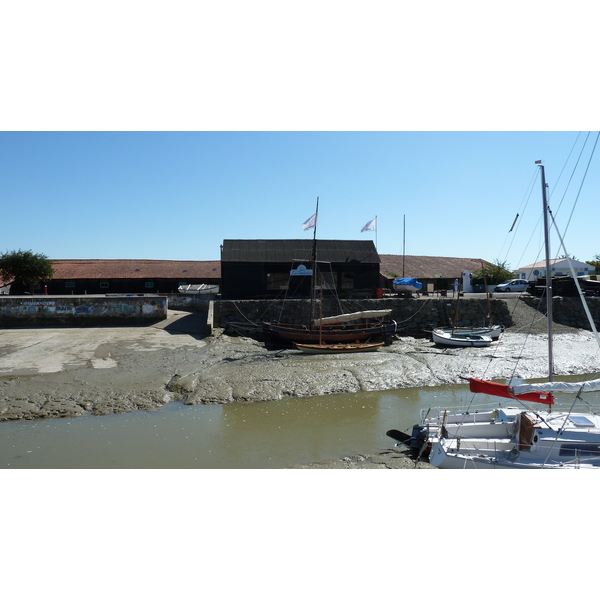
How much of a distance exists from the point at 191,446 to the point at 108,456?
2066mm

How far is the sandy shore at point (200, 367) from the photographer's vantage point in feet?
52.0

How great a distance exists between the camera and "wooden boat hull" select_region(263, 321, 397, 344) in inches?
1056

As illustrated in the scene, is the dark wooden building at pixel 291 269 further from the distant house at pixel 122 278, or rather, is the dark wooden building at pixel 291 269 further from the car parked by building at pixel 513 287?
the car parked by building at pixel 513 287

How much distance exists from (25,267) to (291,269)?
25268mm

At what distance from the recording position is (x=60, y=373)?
18.5 metres

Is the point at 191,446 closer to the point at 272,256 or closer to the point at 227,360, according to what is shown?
the point at 227,360

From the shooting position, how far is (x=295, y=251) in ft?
117

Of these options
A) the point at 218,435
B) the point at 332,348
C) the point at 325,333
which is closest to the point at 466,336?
the point at 325,333

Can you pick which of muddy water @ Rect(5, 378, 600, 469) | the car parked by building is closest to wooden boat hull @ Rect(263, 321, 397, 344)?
muddy water @ Rect(5, 378, 600, 469)

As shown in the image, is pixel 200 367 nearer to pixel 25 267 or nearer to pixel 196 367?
pixel 196 367

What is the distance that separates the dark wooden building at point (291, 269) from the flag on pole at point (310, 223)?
4534 millimetres

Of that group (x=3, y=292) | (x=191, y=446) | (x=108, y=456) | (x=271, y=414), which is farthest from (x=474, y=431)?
(x=3, y=292)

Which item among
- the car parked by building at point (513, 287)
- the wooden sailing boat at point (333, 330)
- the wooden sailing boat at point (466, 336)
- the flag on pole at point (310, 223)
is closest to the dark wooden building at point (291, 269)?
the flag on pole at point (310, 223)

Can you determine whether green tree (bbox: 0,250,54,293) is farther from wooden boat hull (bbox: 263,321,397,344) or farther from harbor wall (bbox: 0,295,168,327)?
wooden boat hull (bbox: 263,321,397,344)
